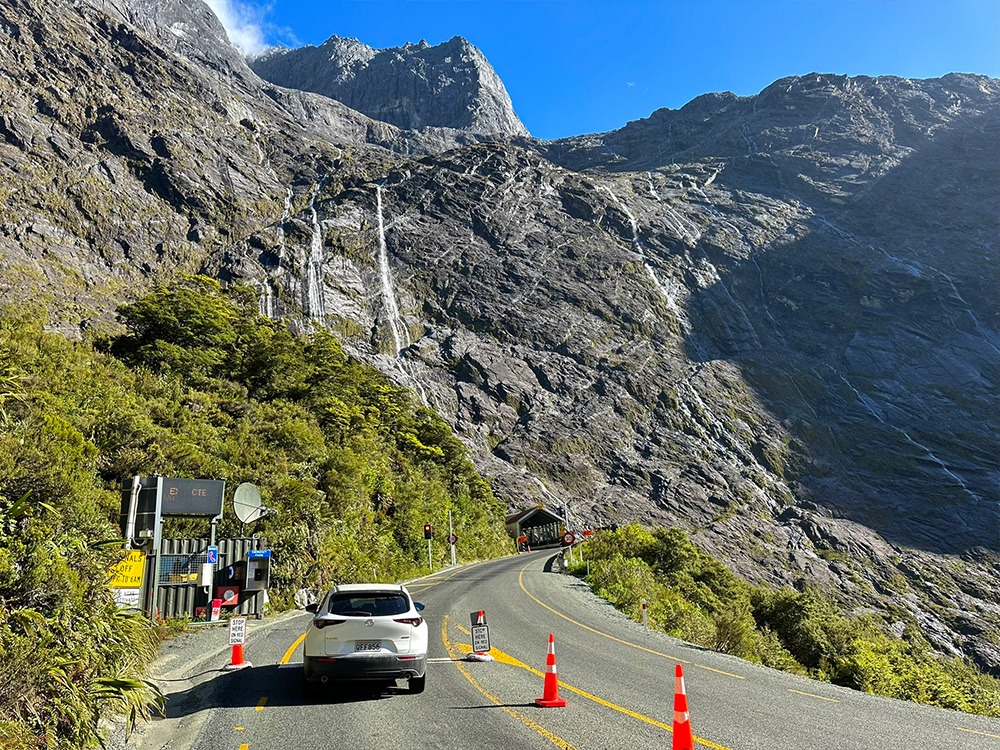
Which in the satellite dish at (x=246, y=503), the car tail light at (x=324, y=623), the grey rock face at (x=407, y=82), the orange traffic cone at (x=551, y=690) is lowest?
the orange traffic cone at (x=551, y=690)

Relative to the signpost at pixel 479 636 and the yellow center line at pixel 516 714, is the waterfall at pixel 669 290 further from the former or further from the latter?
the yellow center line at pixel 516 714

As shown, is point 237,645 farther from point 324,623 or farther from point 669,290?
point 669,290

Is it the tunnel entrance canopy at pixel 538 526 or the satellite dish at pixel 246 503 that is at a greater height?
the satellite dish at pixel 246 503

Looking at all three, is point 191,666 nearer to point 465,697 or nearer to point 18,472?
point 18,472

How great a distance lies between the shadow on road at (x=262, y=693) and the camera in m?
8.68

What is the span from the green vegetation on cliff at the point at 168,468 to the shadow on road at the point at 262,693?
855 millimetres

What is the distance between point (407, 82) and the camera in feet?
612

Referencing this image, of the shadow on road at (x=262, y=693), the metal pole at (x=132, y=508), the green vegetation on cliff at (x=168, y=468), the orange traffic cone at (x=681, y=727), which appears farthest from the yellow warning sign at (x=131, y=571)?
the orange traffic cone at (x=681, y=727)

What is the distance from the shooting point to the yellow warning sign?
12992mm

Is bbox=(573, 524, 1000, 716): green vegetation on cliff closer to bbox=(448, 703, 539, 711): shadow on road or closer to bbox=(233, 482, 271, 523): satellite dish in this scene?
bbox=(448, 703, 539, 711): shadow on road

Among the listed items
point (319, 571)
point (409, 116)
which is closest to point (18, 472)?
point (319, 571)

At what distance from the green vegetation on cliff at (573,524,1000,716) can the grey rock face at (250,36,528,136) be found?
164m

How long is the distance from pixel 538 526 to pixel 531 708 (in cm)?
5454

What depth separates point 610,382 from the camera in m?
83.5
